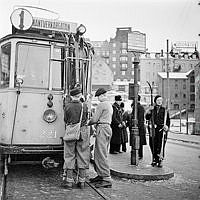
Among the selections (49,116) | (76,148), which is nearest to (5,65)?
(49,116)

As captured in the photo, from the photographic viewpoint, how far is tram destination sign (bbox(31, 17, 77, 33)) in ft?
27.2

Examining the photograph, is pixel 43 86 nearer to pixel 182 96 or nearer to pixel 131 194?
pixel 131 194

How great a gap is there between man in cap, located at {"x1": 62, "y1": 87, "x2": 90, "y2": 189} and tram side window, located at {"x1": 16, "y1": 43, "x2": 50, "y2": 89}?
1032mm

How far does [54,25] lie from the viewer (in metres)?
8.33

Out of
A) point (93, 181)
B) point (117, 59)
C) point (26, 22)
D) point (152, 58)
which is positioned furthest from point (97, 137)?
point (117, 59)

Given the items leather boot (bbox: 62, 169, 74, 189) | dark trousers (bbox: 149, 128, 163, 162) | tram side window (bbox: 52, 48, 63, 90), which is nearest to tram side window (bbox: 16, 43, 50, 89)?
tram side window (bbox: 52, 48, 63, 90)

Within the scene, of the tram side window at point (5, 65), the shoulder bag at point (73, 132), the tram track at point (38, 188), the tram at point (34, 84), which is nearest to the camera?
the tram track at point (38, 188)

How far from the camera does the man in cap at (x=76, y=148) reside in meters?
6.78

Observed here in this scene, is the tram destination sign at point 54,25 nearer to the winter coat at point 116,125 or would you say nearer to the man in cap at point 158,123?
the man in cap at point 158,123

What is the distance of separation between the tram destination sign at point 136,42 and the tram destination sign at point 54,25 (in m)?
1.70

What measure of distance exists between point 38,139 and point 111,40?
99571mm

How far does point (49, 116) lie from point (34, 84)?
800 mm

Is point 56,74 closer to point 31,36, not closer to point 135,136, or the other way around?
point 31,36

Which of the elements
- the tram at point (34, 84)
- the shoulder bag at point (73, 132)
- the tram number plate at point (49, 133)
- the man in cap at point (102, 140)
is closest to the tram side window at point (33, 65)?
the tram at point (34, 84)
